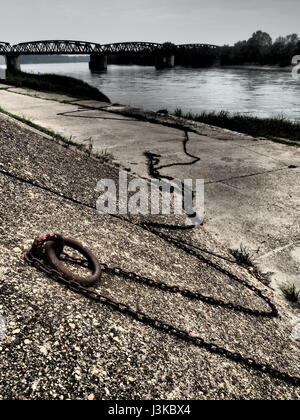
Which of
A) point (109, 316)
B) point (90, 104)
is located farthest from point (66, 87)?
point (109, 316)

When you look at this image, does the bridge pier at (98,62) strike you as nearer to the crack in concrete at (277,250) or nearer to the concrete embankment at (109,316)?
the concrete embankment at (109,316)

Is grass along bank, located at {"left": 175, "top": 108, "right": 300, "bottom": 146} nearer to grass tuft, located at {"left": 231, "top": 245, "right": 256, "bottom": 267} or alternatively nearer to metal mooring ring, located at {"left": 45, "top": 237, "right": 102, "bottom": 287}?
grass tuft, located at {"left": 231, "top": 245, "right": 256, "bottom": 267}

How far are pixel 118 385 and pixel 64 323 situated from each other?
20.3 inches

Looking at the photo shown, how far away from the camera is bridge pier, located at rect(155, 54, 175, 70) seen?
246 feet

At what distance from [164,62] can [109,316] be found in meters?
80.3

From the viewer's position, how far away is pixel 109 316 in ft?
8.03

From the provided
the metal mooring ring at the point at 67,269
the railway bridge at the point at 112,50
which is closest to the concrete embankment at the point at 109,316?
the metal mooring ring at the point at 67,269

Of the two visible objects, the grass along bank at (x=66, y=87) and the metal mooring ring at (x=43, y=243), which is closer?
the metal mooring ring at (x=43, y=243)

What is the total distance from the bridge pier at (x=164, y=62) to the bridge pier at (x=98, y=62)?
36.8 feet

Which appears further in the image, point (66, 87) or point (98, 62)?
point (98, 62)

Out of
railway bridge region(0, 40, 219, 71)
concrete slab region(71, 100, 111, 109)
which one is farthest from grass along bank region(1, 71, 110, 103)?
railway bridge region(0, 40, 219, 71)

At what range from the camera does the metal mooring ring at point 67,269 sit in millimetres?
2596

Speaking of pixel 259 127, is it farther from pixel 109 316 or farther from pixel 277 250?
pixel 109 316

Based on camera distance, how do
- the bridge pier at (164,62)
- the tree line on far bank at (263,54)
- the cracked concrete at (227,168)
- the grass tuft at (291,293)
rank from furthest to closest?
the bridge pier at (164,62) → the tree line on far bank at (263,54) → the cracked concrete at (227,168) → the grass tuft at (291,293)
